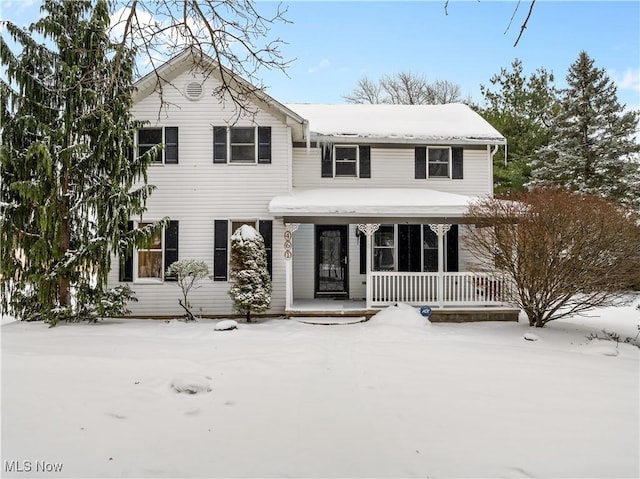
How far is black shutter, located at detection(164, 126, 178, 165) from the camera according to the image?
10289 mm

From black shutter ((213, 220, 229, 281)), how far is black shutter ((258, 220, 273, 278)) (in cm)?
88

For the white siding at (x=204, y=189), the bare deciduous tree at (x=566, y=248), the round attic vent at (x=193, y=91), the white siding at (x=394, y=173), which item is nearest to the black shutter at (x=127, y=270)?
the white siding at (x=204, y=189)

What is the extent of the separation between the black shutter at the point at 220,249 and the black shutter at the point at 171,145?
195 centimetres

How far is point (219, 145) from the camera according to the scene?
10.4 m

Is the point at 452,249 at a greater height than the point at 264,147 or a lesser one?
lesser

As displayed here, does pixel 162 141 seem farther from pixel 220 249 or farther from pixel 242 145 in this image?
pixel 220 249

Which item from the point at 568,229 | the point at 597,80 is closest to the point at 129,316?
the point at 568,229

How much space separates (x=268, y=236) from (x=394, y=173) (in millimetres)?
4350

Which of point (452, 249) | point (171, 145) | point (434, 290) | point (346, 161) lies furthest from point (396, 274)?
point (171, 145)

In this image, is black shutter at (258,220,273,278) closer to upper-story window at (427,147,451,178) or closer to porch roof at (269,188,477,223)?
porch roof at (269,188,477,223)


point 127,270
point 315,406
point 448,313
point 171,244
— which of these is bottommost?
point 315,406

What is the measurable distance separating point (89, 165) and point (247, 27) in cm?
631

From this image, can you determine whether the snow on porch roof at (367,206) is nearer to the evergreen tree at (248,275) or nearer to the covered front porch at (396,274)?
the covered front porch at (396,274)

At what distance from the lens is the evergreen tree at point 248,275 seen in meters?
9.11
